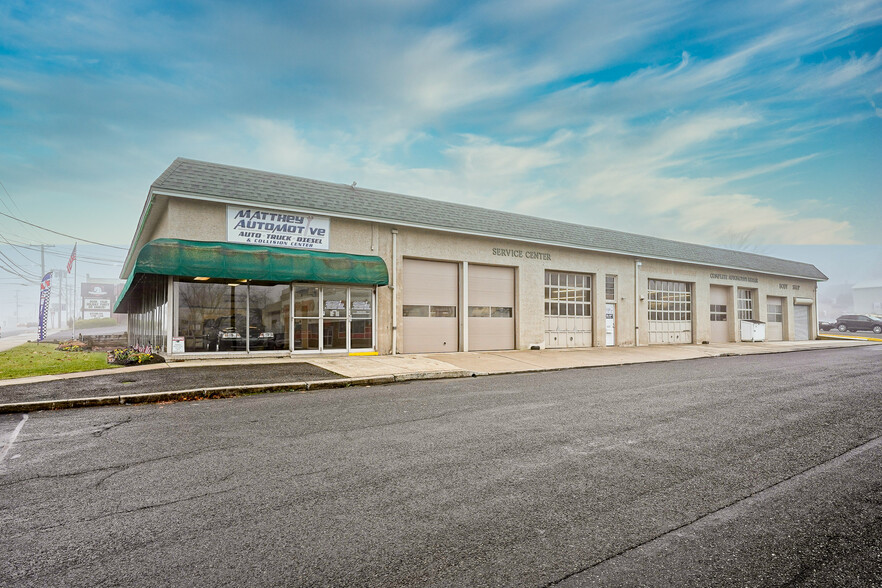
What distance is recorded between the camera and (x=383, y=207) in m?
16.3

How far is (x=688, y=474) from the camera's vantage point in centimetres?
432

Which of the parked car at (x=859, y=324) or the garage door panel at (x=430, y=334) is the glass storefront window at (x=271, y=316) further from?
the parked car at (x=859, y=324)

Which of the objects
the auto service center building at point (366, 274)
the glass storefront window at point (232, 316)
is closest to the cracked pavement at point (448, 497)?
the glass storefront window at point (232, 316)

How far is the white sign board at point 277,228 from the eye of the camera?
45.8 ft

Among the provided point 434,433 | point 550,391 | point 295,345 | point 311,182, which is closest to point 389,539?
point 434,433

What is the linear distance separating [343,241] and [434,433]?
10894mm

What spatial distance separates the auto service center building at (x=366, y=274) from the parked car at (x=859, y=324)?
31.9 meters

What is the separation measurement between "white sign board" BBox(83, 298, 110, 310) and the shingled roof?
112716 millimetres

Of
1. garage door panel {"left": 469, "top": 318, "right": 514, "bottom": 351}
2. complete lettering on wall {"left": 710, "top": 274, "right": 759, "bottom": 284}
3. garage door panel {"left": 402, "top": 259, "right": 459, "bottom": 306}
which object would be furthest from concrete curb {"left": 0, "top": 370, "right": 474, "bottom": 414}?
complete lettering on wall {"left": 710, "top": 274, "right": 759, "bottom": 284}

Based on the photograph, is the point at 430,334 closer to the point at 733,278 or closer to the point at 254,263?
the point at 254,263

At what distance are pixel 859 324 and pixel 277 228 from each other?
53.9 metres

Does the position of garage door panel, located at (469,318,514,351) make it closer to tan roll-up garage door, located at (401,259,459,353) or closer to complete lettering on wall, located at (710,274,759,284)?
tan roll-up garage door, located at (401,259,459,353)

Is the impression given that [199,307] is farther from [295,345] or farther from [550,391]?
[550,391]

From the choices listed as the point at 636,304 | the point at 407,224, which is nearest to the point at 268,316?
the point at 407,224
